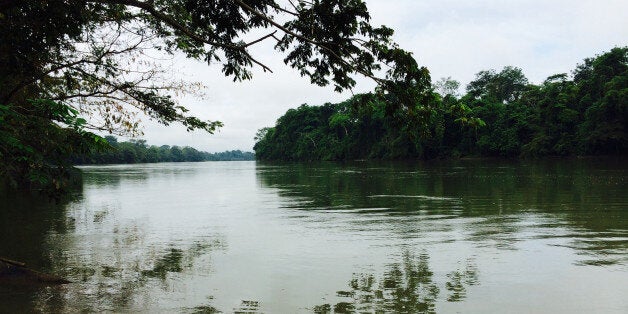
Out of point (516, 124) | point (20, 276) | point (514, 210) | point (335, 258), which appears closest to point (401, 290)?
point (335, 258)

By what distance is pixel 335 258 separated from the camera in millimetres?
8852

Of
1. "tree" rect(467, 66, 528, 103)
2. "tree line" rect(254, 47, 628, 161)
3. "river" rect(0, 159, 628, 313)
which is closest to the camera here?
"river" rect(0, 159, 628, 313)

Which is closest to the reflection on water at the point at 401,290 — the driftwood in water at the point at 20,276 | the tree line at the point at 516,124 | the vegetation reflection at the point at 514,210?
the vegetation reflection at the point at 514,210

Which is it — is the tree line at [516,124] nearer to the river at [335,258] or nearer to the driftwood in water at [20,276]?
the river at [335,258]

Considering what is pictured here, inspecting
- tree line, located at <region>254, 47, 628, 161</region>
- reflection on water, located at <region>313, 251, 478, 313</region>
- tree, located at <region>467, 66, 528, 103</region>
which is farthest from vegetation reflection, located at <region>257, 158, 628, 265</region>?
tree, located at <region>467, 66, 528, 103</region>

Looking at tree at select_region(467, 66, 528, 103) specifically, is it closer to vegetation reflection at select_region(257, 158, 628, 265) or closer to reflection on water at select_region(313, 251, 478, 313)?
vegetation reflection at select_region(257, 158, 628, 265)

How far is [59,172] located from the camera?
24.2ft

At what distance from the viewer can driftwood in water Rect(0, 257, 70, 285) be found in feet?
23.2

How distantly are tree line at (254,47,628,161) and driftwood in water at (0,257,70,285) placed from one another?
85.8 ft

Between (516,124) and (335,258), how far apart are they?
2992 inches

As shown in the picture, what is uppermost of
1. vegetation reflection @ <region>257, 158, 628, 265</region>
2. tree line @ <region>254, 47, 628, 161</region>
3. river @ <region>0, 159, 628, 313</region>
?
tree line @ <region>254, 47, 628, 161</region>

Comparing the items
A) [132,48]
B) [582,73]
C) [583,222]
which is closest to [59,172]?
[132,48]

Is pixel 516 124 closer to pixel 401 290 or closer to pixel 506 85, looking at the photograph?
pixel 506 85

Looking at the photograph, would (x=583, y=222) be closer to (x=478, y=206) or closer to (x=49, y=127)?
(x=478, y=206)
